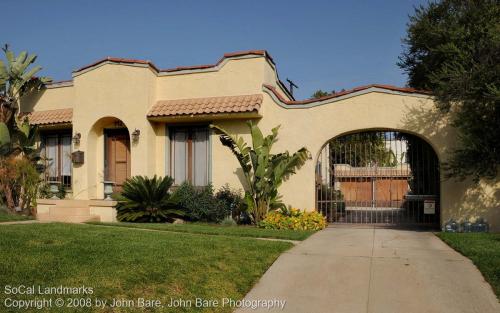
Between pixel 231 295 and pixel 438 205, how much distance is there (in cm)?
847

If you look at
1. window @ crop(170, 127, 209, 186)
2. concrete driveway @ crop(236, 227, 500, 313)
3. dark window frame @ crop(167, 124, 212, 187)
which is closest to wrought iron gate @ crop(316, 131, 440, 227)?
dark window frame @ crop(167, 124, 212, 187)

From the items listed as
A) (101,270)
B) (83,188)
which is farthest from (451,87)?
(83,188)

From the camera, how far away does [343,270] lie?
688 centimetres

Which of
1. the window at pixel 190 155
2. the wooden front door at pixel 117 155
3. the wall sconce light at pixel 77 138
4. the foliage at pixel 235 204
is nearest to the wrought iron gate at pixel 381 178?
the foliage at pixel 235 204

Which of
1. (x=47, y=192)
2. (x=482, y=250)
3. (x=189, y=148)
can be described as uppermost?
(x=189, y=148)

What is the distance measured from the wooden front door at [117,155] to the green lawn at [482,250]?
9813mm

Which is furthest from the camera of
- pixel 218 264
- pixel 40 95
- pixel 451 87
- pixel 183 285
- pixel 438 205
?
pixel 40 95

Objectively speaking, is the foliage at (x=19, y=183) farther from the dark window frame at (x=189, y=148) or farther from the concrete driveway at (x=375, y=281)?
the concrete driveway at (x=375, y=281)

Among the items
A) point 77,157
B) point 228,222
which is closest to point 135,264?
point 228,222

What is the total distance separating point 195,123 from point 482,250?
8.74 metres

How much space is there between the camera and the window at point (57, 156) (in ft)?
51.7

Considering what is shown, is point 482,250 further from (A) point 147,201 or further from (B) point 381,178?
(A) point 147,201

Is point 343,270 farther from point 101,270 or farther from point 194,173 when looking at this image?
point 194,173

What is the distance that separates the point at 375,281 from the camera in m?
6.35
